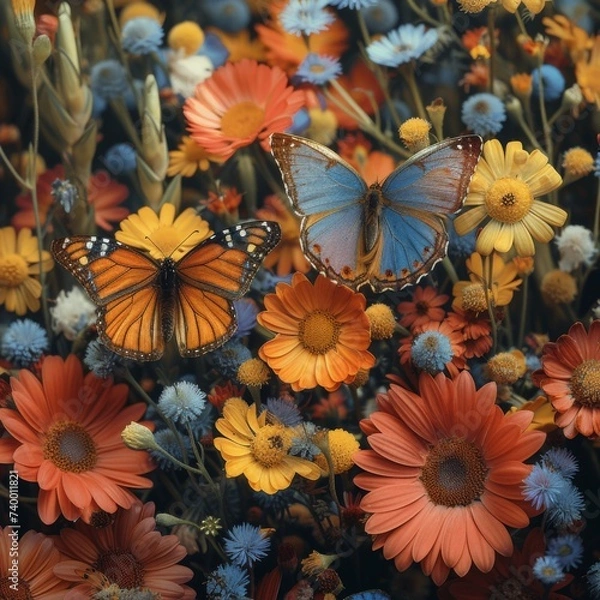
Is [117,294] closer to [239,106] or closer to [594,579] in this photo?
[239,106]

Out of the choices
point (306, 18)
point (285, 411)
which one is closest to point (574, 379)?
point (285, 411)

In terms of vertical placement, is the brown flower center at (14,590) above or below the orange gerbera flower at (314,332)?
below

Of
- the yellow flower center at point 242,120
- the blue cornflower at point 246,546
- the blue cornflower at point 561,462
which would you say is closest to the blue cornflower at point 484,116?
the yellow flower center at point 242,120

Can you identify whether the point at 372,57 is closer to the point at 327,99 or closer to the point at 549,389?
the point at 327,99

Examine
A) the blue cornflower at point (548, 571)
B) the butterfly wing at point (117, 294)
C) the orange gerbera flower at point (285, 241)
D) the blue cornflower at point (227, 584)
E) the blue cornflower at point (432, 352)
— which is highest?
the butterfly wing at point (117, 294)

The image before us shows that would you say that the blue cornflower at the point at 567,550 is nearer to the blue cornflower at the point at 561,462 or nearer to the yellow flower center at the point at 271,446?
the blue cornflower at the point at 561,462

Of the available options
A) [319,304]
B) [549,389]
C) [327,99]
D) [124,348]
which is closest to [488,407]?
[549,389]
